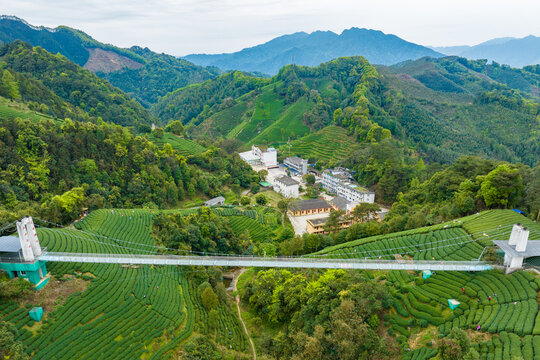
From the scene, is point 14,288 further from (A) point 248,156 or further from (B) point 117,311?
(A) point 248,156

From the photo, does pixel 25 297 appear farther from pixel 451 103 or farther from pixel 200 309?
pixel 451 103

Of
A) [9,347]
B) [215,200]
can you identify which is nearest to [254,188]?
[215,200]

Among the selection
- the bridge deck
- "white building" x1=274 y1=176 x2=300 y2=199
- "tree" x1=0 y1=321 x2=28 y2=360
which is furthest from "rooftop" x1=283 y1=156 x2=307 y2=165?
"tree" x1=0 y1=321 x2=28 y2=360

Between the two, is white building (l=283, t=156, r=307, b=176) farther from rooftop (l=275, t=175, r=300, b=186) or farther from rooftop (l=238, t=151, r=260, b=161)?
rooftop (l=275, t=175, r=300, b=186)

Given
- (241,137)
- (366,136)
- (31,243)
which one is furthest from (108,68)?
(31,243)

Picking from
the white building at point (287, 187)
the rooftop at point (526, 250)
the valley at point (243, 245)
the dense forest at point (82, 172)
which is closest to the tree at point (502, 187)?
the valley at point (243, 245)

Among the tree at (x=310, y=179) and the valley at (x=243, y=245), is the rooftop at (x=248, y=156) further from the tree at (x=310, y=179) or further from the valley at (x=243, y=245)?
the tree at (x=310, y=179)

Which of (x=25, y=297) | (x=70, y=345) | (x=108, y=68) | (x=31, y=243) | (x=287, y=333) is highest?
(x=108, y=68)
